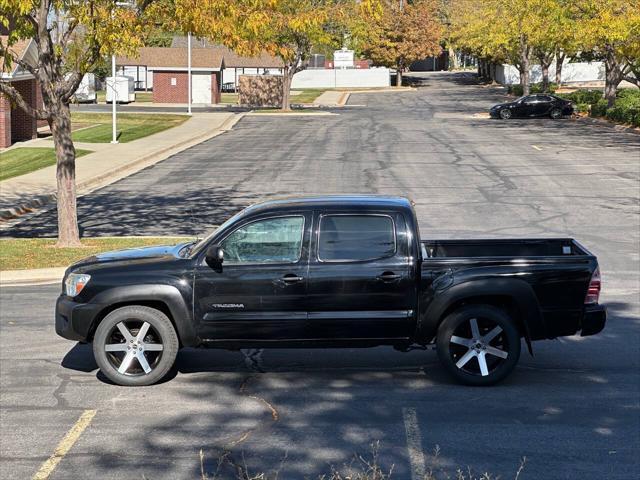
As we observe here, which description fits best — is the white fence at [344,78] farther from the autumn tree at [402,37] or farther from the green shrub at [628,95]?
the green shrub at [628,95]

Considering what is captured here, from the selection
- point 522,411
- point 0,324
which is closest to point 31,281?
point 0,324

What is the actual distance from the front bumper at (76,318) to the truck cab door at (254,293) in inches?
41.5

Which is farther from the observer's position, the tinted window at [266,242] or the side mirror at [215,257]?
the tinted window at [266,242]

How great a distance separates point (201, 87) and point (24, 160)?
40.6 meters

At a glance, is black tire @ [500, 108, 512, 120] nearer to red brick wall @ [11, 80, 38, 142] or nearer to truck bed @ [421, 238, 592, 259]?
red brick wall @ [11, 80, 38, 142]

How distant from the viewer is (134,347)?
395 inches

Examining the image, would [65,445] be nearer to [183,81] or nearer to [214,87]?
[214,87]

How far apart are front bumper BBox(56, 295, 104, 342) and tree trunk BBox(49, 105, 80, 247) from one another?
878 cm

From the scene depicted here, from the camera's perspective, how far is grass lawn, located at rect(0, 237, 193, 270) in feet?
57.0

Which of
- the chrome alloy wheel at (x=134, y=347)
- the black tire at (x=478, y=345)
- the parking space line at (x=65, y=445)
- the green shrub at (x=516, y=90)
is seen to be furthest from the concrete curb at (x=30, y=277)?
the green shrub at (x=516, y=90)

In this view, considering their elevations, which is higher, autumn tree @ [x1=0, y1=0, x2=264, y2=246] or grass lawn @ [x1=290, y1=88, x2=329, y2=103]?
autumn tree @ [x1=0, y1=0, x2=264, y2=246]

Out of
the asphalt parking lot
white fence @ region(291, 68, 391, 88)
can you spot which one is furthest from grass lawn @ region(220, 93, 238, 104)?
the asphalt parking lot

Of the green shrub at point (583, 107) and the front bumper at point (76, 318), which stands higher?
the green shrub at point (583, 107)

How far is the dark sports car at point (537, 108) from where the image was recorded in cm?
5447
